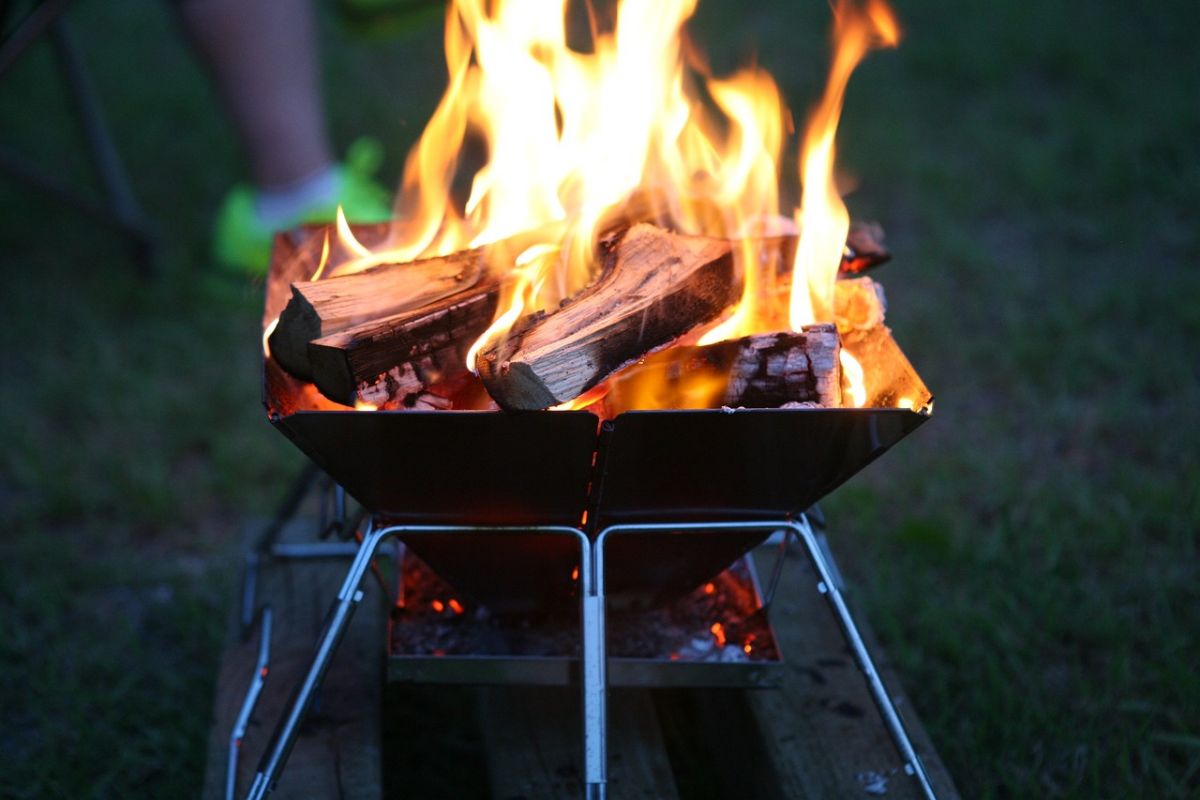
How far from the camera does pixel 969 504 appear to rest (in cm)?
249

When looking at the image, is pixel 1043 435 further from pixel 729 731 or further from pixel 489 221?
pixel 489 221

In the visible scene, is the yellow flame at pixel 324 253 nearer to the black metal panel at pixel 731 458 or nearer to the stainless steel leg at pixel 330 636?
the stainless steel leg at pixel 330 636

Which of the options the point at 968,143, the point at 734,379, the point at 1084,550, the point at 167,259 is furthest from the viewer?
the point at 968,143

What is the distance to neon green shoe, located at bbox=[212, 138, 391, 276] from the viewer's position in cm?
314

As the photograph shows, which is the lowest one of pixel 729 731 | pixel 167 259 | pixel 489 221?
pixel 729 731

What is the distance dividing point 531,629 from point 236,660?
51cm

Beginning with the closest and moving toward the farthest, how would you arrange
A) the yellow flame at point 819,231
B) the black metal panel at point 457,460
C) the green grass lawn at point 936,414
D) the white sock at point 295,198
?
the black metal panel at point 457,460
the yellow flame at point 819,231
the green grass lawn at point 936,414
the white sock at point 295,198

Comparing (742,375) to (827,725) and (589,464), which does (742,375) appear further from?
(827,725)

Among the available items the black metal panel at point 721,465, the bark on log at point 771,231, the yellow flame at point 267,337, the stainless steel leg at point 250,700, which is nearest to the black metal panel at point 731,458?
the black metal panel at point 721,465

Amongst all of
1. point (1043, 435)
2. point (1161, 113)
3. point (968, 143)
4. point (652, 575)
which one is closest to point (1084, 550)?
point (1043, 435)

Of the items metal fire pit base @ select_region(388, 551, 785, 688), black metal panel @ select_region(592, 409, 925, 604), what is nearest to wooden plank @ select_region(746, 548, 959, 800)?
metal fire pit base @ select_region(388, 551, 785, 688)

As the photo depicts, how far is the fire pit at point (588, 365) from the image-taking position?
4.21ft

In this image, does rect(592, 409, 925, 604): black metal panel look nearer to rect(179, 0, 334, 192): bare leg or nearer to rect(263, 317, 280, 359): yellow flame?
rect(263, 317, 280, 359): yellow flame

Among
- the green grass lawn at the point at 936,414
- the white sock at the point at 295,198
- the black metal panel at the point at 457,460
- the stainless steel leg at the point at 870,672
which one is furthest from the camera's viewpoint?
the white sock at the point at 295,198
